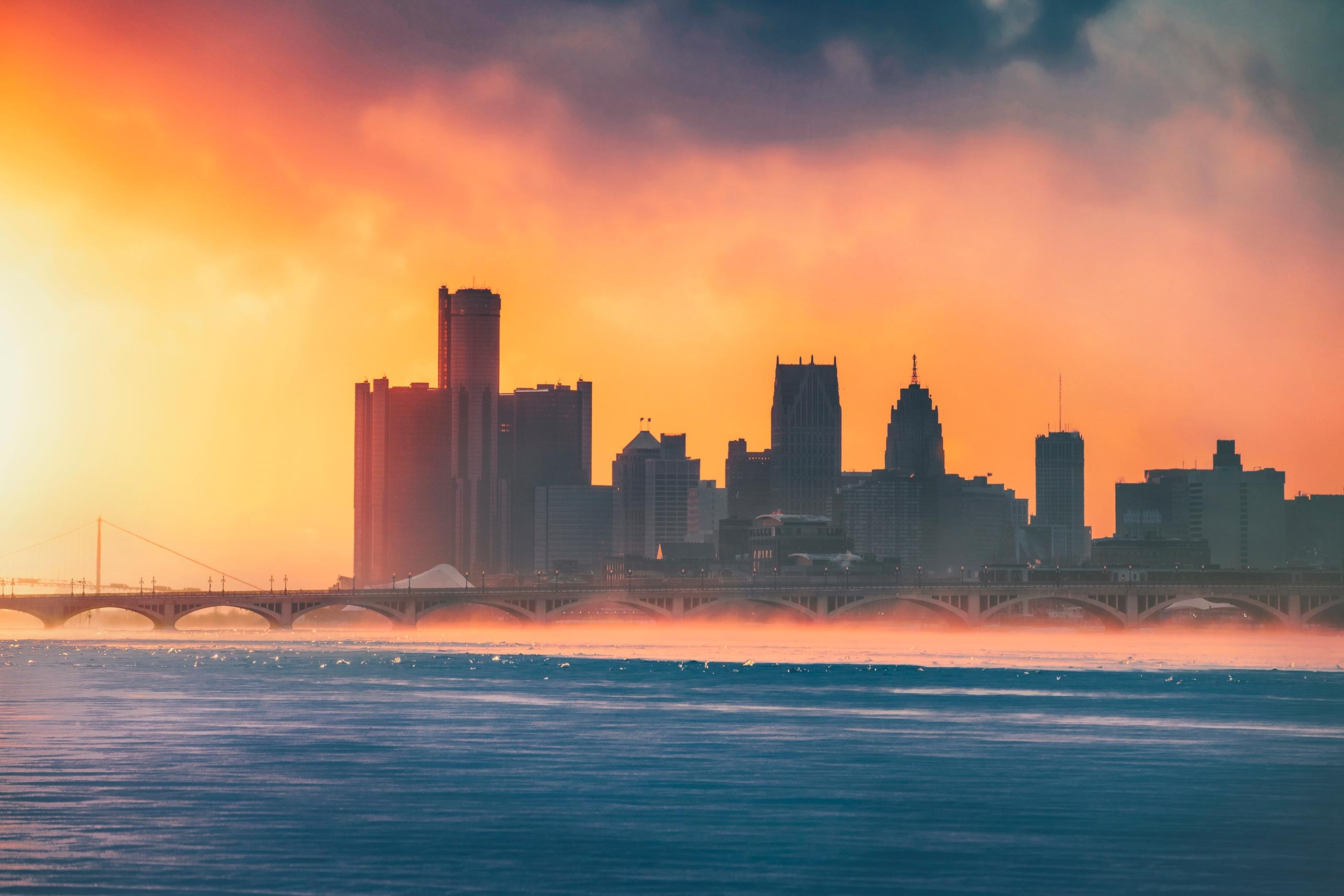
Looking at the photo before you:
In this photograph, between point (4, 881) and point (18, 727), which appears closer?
point (4, 881)

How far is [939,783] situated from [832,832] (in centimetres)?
1403

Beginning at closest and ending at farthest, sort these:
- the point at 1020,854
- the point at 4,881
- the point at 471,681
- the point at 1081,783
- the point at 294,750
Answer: the point at 4,881
the point at 1020,854
the point at 1081,783
the point at 294,750
the point at 471,681

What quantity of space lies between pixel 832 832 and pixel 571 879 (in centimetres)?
1075

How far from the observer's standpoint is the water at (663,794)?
4300cm

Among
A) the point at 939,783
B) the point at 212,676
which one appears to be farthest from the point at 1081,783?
the point at 212,676

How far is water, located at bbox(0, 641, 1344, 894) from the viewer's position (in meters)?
43.0

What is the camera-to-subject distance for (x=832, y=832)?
5028 centimetres

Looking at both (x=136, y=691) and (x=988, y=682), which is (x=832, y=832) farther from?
(x=988, y=682)

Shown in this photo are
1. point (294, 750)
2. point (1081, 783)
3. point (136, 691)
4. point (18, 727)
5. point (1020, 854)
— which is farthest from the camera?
point (136, 691)

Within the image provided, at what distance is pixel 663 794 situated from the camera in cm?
5897

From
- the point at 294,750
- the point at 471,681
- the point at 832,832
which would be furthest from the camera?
the point at 471,681

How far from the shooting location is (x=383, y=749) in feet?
246

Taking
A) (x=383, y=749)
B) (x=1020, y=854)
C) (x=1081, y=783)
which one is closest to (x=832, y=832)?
(x=1020, y=854)

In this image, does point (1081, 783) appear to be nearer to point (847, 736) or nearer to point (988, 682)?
point (847, 736)
